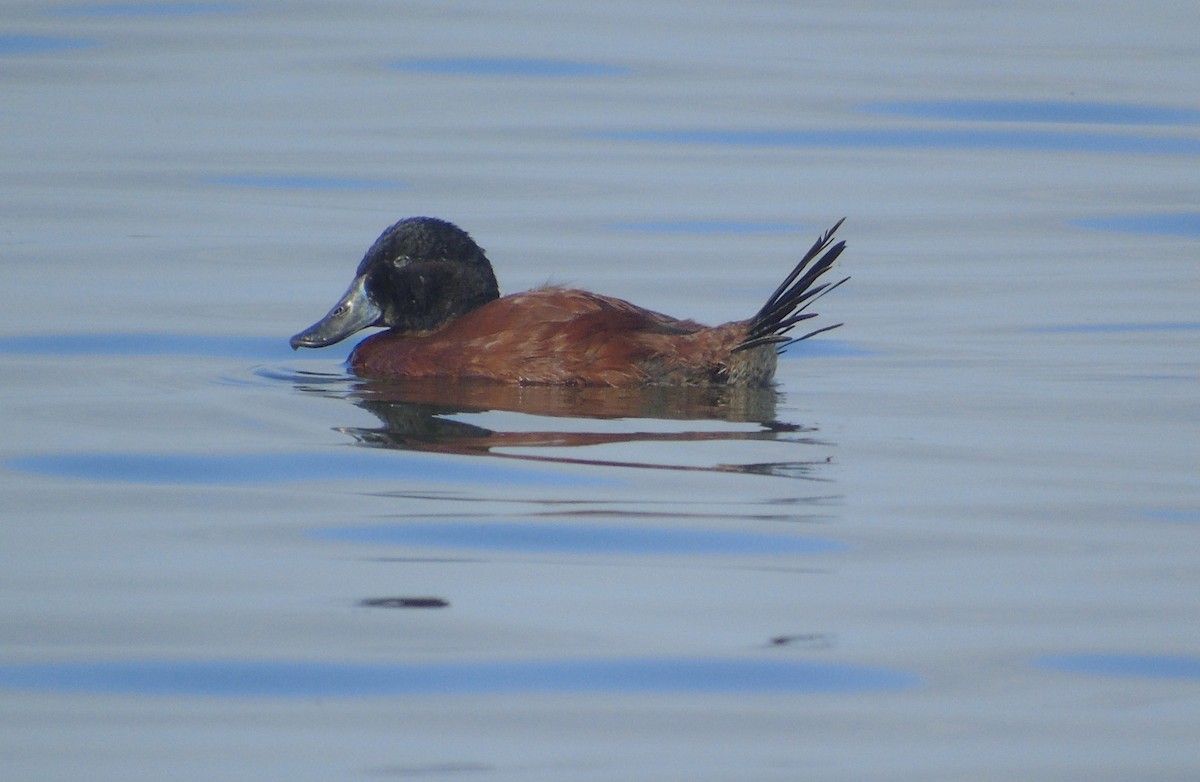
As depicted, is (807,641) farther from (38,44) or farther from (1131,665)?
(38,44)

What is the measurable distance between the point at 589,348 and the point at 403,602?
115 inches

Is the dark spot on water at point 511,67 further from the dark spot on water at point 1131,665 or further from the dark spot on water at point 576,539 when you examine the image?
the dark spot on water at point 1131,665

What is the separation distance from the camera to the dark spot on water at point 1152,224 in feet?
39.0

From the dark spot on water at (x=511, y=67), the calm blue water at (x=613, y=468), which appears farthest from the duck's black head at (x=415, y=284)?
the dark spot on water at (x=511, y=67)

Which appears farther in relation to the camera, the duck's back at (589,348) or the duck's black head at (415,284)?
the duck's black head at (415,284)

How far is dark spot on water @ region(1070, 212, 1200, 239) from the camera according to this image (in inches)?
468

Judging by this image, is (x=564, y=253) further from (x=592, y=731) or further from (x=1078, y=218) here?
(x=592, y=731)

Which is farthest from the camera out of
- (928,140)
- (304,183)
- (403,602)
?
(928,140)

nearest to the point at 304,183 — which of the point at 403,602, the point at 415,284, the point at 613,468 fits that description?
the point at 415,284

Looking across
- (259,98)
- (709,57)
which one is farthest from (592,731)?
(709,57)

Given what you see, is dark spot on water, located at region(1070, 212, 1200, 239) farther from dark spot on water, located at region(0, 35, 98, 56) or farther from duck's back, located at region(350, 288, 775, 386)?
dark spot on water, located at region(0, 35, 98, 56)

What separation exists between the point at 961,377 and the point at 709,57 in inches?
415

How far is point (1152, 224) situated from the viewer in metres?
12.1

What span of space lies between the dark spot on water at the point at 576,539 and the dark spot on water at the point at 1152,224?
23.7ft
